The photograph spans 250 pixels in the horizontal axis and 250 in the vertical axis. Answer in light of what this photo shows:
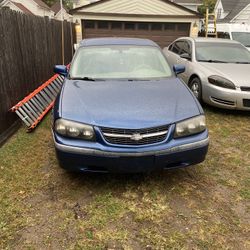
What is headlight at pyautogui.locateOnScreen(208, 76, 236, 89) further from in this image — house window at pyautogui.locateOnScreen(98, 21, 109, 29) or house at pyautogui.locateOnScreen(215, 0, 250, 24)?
house at pyautogui.locateOnScreen(215, 0, 250, 24)

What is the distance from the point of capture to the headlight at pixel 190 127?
337cm

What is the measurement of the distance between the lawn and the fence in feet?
3.82

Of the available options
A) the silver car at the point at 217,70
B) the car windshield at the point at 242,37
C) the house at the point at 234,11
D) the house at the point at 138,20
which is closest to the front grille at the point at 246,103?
the silver car at the point at 217,70

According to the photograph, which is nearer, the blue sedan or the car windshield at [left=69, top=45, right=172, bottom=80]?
the blue sedan

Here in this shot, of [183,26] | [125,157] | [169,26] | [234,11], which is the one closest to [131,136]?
[125,157]

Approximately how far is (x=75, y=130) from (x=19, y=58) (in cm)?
Answer: 326

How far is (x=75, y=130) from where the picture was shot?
3301 millimetres

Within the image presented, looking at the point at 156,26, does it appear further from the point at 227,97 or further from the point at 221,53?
the point at 227,97

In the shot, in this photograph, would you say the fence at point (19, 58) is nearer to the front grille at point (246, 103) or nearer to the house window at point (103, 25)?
the front grille at point (246, 103)

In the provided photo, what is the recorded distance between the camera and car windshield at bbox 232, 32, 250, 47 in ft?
42.0

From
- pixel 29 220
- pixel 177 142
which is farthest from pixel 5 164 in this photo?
pixel 177 142

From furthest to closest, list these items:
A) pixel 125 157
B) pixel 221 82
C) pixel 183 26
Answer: pixel 183 26, pixel 221 82, pixel 125 157

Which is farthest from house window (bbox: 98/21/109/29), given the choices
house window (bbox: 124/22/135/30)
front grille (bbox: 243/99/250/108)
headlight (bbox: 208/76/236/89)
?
front grille (bbox: 243/99/250/108)

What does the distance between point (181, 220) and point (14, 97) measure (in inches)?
153
